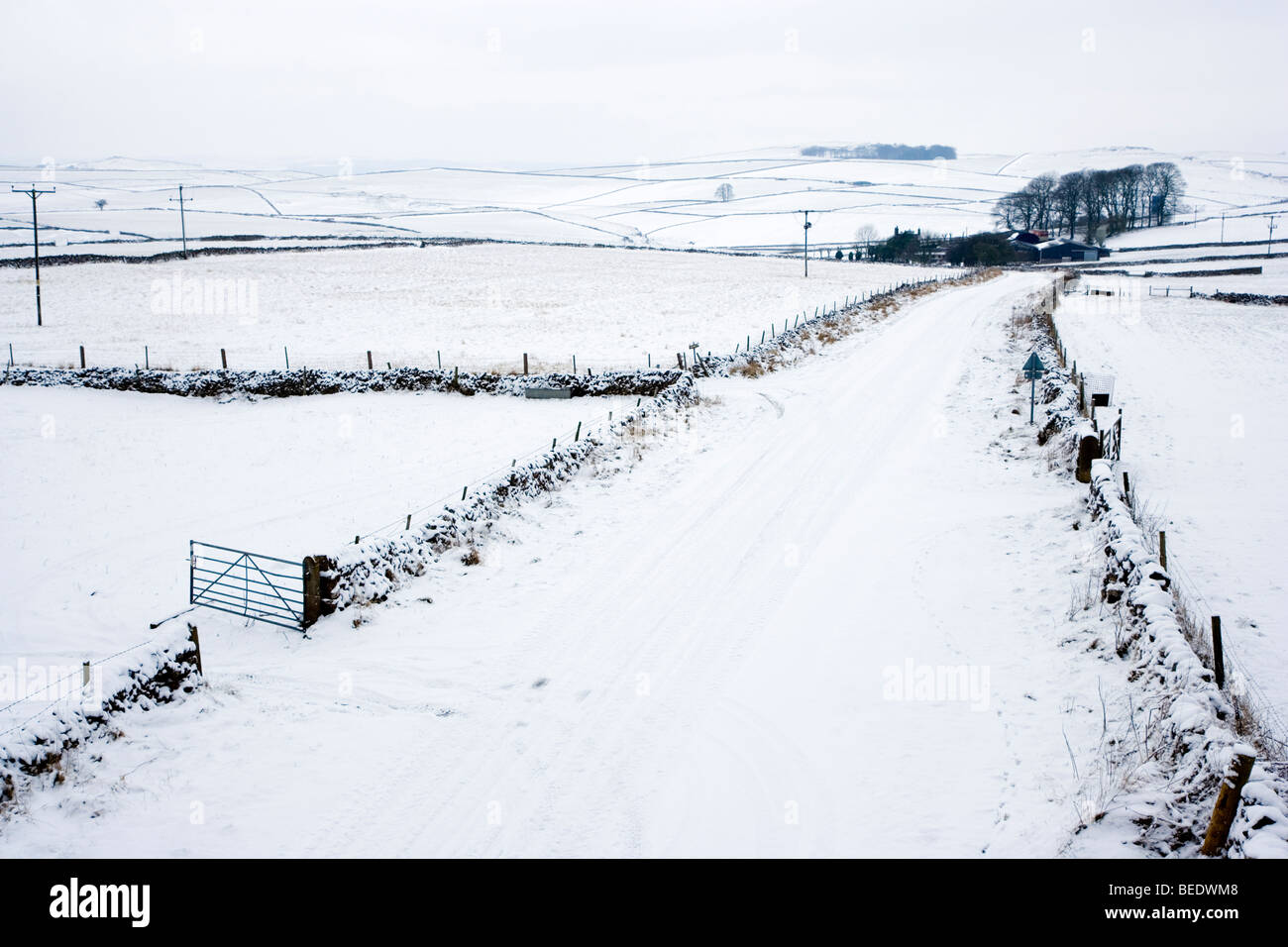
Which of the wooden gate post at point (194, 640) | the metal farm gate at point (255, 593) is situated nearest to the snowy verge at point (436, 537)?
the metal farm gate at point (255, 593)

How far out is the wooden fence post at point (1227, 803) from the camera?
648cm

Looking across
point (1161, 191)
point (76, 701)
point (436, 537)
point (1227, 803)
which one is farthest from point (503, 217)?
point (1227, 803)

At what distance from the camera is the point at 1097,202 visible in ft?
460

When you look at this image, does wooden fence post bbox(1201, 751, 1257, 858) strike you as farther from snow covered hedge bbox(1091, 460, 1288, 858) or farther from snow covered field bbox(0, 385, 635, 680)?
snow covered field bbox(0, 385, 635, 680)

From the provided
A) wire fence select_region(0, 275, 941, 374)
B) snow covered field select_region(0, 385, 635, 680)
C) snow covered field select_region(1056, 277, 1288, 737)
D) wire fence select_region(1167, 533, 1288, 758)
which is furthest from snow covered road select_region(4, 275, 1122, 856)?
wire fence select_region(0, 275, 941, 374)

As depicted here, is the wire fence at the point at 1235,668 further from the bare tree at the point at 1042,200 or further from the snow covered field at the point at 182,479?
the bare tree at the point at 1042,200

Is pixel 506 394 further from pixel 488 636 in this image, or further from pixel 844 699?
pixel 844 699

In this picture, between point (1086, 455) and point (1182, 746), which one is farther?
point (1086, 455)

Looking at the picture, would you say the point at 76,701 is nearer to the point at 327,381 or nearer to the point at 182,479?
the point at 182,479

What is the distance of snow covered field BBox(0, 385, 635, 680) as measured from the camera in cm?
1423

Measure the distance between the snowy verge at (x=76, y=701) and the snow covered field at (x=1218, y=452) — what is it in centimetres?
1259

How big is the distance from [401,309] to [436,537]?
39.1 metres

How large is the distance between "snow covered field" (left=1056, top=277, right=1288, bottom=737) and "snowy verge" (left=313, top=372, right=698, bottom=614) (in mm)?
11330
